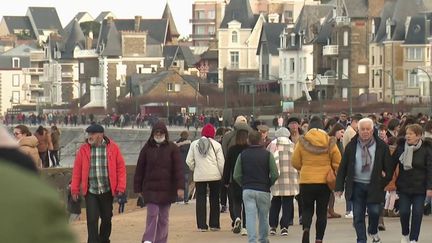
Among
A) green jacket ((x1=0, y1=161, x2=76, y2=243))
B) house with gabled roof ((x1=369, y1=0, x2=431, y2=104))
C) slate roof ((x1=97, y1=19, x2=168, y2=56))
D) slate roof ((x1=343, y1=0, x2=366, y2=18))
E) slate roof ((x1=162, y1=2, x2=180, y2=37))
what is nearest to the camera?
green jacket ((x1=0, y1=161, x2=76, y2=243))

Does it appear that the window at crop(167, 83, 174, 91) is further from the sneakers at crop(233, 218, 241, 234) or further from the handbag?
the handbag

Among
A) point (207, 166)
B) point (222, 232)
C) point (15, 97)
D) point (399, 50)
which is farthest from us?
point (15, 97)

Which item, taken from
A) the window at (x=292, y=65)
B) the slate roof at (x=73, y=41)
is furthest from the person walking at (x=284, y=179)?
the slate roof at (x=73, y=41)

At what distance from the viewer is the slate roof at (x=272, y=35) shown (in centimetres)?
12512

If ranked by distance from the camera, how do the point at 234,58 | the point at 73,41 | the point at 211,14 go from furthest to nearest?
the point at 211,14 → the point at 73,41 → the point at 234,58

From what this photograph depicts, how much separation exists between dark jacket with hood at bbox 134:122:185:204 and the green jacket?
12521 mm

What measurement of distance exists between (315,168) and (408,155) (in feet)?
3.57

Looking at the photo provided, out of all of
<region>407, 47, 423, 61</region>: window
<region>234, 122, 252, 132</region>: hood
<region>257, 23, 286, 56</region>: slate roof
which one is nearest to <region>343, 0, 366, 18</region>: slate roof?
<region>407, 47, 423, 61</region>: window

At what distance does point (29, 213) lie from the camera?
2193 millimetres

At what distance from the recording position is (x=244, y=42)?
137125 mm

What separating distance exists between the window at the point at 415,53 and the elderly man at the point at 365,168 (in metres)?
85.5

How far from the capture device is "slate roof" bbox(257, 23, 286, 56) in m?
125

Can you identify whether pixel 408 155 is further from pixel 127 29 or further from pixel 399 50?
pixel 127 29

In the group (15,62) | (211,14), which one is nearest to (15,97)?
(15,62)
